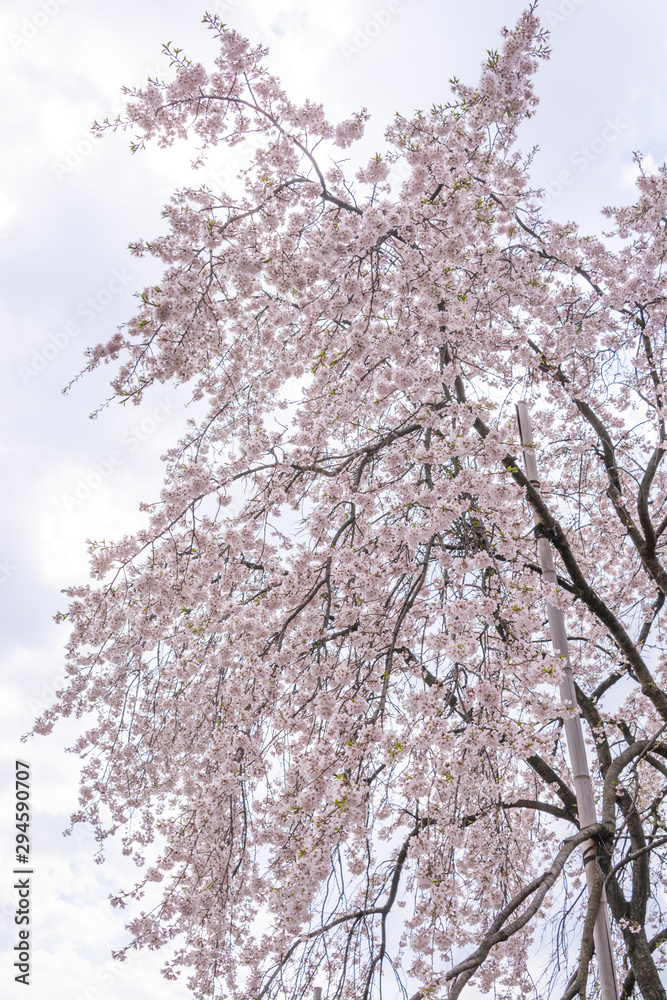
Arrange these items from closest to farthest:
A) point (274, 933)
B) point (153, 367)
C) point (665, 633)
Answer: point (274, 933) < point (153, 367) < point (665, 633)

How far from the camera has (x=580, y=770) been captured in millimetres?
3824

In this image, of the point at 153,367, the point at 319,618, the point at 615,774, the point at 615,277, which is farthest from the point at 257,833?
the point at 615,277

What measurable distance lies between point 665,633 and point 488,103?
17.1 feet

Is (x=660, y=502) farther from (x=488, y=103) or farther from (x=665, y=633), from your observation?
(x=488, y=103)

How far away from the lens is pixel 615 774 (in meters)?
5.08

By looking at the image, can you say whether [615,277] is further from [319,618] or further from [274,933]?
[274,933]

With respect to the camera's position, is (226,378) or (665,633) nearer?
(226,378)

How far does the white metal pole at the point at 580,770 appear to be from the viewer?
11.1 ft

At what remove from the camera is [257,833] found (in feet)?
14.5

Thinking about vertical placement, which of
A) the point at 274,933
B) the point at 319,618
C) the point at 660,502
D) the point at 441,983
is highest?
the point at 660,502

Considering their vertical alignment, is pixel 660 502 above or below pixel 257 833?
above

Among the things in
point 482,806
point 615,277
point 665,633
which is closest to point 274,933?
point 482,806

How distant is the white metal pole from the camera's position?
339 cm

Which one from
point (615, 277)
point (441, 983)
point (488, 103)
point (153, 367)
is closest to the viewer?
point (441, 983)
